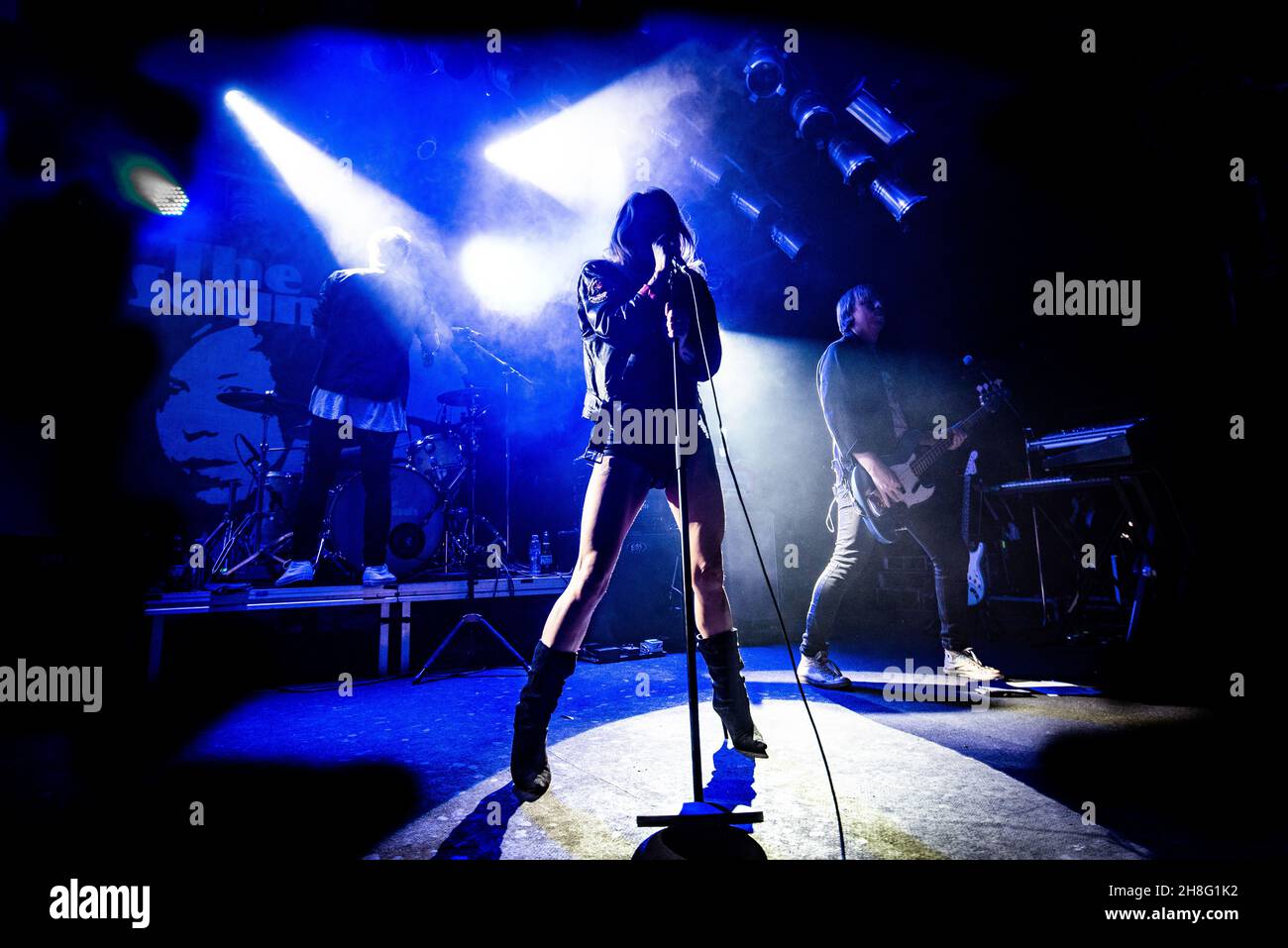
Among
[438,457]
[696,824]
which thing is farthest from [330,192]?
[696,824]

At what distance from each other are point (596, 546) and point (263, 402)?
376 centimetres

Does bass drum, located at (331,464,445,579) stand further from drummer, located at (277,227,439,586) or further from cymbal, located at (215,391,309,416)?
cymbal, located at (215,391,309,416)

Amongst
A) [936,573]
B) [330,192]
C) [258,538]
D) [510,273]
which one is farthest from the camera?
[510,273]

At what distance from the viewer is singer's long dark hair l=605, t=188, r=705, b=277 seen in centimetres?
219

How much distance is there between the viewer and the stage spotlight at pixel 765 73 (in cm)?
415

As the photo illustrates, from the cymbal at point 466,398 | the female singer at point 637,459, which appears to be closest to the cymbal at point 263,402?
the cymbal at point 466,398

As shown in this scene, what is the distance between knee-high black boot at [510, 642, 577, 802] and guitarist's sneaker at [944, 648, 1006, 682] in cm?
262

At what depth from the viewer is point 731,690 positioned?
2.19 m

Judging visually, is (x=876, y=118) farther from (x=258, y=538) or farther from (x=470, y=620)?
(x=258, y=538)

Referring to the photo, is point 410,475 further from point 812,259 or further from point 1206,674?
point 1206,674
